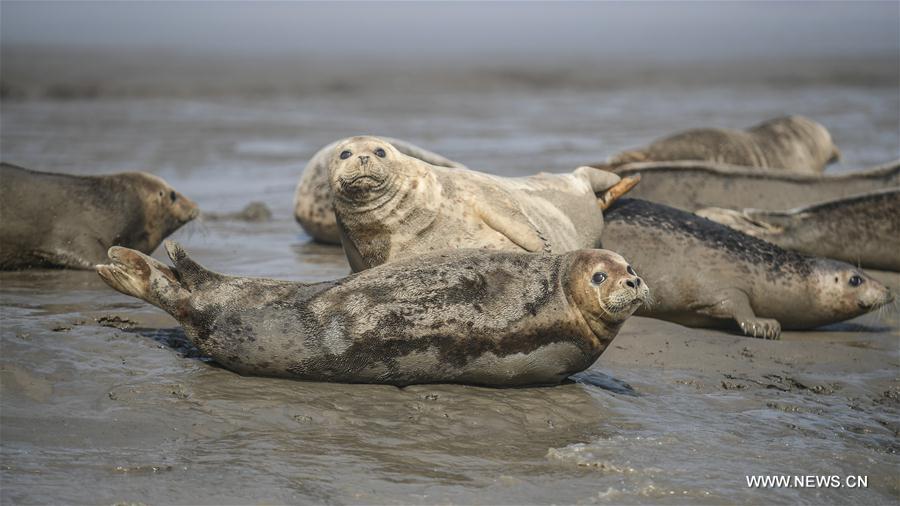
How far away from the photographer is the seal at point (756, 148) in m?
12.4

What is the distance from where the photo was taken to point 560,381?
5.48 meters

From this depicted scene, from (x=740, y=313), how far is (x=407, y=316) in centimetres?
296

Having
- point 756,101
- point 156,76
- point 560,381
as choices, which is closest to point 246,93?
point 156,76

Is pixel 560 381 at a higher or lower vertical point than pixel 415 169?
lower

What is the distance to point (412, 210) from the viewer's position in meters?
6.16

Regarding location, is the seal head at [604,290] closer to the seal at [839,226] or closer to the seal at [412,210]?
the seal at [412,210]

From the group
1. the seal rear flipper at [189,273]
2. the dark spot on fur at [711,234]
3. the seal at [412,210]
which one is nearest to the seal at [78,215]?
the seal at [412,210]

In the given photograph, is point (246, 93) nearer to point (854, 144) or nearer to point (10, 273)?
point (854, 144)

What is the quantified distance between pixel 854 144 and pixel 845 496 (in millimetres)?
14632

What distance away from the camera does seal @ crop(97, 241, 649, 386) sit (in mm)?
5062

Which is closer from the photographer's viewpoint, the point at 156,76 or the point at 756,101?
the point at 756,101

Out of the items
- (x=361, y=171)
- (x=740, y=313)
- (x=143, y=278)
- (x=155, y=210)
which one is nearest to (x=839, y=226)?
(x=740, y=313)

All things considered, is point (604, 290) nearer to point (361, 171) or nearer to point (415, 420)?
point (415, 420)

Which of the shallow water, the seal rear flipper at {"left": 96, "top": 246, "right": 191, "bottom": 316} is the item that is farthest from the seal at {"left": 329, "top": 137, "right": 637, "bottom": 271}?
the seal rear flipper at {"left": 96, "top": 246, "right": 191, "bottom": 316}
